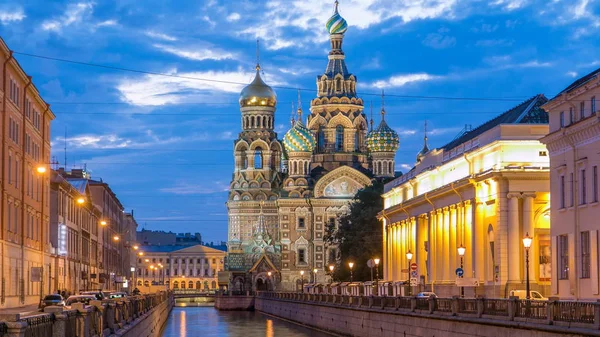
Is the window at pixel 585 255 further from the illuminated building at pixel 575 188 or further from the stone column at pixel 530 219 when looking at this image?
the stone column at pixel 530 219

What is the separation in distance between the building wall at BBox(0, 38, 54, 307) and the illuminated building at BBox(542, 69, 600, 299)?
79.5 ft

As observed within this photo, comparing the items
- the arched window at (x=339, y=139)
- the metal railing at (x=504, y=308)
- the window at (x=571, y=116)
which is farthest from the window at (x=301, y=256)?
the window at (x=571, y=116)

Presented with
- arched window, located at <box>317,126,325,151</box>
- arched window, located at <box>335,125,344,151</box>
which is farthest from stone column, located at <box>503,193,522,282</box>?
arched window, located at <box>317,126,325,151</box>

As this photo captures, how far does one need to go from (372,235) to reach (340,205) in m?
56.8

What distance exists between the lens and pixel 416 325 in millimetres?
46469

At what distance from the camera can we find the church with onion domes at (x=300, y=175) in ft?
557

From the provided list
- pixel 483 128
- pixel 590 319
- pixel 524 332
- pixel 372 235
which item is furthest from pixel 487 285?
pixel 372 235

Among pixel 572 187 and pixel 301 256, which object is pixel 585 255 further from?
pixel 301 256

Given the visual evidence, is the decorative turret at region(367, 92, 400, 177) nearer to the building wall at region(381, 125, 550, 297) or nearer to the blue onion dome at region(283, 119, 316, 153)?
the blue onion dome at region(283, 119, 316, 153)

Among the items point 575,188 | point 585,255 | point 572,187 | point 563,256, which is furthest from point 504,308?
point 563,256

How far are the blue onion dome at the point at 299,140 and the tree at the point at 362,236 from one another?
47.1 meters

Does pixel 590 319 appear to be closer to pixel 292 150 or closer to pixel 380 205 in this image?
pixel 380 205

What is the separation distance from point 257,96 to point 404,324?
436 ft

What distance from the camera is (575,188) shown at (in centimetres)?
4806
